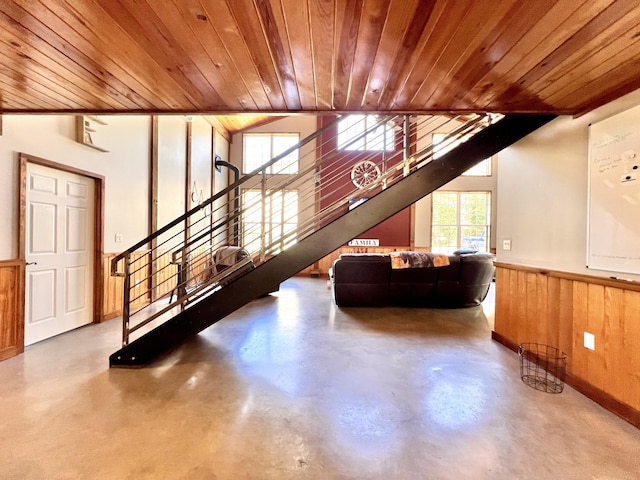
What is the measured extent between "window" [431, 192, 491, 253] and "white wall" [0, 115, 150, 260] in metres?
6.84

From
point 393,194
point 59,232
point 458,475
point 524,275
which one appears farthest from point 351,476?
point 59,232

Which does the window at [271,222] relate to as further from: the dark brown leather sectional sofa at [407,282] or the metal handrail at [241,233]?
the dark brown leather sectional sofa at [407,282]

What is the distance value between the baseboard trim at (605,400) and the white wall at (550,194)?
2.66ft

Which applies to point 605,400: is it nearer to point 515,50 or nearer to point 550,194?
point 550,194

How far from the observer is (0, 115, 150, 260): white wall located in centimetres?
263

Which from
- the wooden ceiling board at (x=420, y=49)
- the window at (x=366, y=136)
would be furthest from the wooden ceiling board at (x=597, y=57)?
the window at (x=366, y=136)

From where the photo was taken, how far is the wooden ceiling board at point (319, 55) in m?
1.25

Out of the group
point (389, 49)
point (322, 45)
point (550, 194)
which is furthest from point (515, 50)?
point (550, 194)

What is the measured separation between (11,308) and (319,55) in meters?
3.41

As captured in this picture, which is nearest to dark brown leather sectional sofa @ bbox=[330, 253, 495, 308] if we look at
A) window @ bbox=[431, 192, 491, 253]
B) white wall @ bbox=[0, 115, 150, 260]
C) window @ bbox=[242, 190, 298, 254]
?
window @ bbox=[242, 190, 298, 254]

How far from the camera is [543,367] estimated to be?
2.48 metres

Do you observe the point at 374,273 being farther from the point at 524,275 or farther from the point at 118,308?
the point at 118,308

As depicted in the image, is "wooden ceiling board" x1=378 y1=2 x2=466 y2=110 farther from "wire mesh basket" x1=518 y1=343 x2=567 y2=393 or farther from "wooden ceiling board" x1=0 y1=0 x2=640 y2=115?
"wire mesh basket" x1=518 y1=343 x2=567 y2=393

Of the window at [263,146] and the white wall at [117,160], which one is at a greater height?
the window at [263,146]
